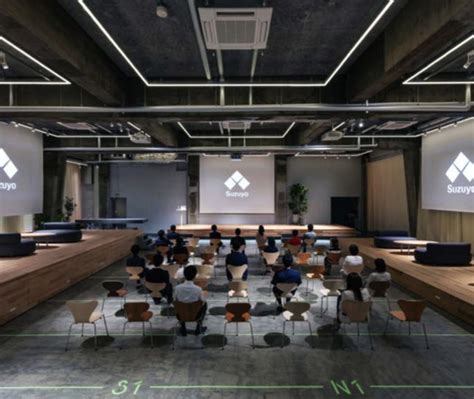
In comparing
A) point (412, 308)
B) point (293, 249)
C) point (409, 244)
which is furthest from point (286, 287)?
point (409, 244)

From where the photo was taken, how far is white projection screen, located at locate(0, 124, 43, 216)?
10961 mm

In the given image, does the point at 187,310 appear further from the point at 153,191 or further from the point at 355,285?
the point at 153,191

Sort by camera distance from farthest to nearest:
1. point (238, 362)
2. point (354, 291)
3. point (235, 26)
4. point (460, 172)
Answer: point (460, 172) < point (354, 291) < point (238, 362) < point (235, 26)

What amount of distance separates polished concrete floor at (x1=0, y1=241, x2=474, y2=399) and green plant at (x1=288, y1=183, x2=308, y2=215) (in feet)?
37.4

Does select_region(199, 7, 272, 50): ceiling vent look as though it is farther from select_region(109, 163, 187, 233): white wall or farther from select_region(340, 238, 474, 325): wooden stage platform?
select_region(109, 163, 187, 233): white wall

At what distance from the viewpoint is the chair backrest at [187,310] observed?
15.8 ft

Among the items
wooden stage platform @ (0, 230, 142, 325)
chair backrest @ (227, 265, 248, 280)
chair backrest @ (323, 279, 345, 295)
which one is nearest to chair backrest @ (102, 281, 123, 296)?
wooden stage platform @ (0, 230, 142, 325)

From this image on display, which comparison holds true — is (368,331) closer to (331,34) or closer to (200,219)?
(331,34)

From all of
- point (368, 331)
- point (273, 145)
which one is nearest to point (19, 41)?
point (368, 331)

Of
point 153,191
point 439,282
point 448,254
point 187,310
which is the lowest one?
point 439,282

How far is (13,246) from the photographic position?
8648mm

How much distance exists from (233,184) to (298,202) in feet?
11.1

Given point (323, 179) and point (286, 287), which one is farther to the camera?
point (323, 179)

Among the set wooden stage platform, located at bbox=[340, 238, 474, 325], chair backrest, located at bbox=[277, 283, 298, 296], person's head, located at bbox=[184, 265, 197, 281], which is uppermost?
person's head, located at bbox=[184, 265, 197, 281]
